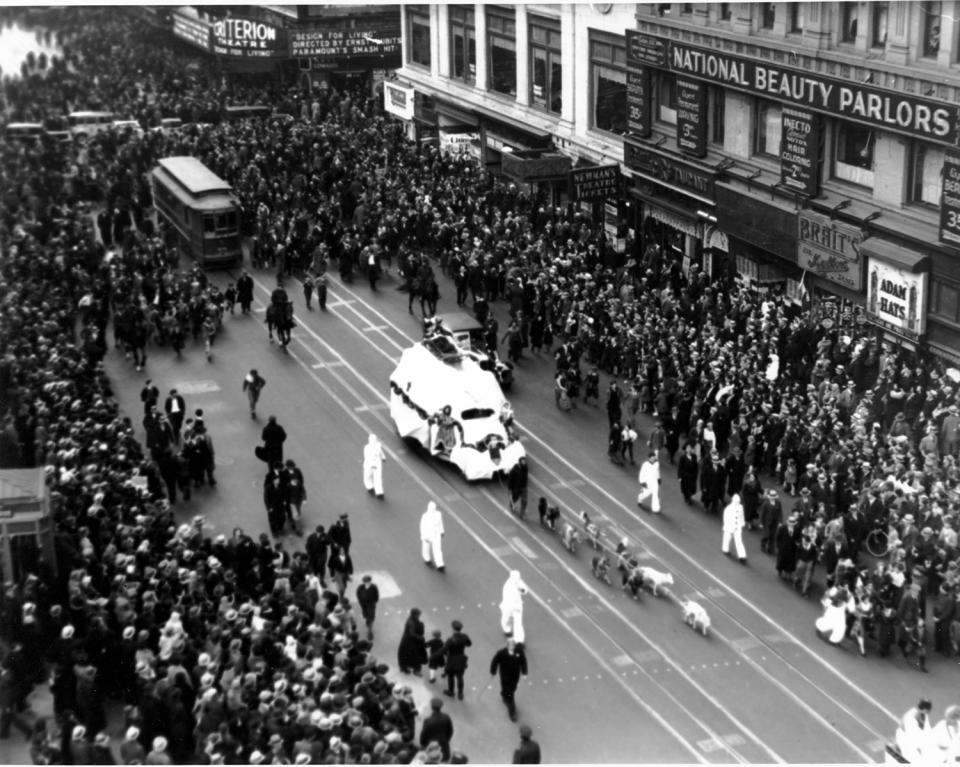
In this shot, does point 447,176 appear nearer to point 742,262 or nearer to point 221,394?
point 742,262

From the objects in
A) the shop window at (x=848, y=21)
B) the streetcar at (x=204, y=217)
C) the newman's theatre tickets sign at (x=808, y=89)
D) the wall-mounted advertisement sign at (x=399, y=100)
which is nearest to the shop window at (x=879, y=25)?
the shop window at (x=848, y=21)

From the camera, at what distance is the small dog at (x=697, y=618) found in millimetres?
29156

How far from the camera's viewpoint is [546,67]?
58.0m

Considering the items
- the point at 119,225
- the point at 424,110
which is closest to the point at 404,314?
the point at 119,225

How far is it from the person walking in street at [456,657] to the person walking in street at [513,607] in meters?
1.61

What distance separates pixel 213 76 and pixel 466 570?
5373 cm

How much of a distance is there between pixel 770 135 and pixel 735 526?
16885mm

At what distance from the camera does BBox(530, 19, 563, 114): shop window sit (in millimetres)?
56938

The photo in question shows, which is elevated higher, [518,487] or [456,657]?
[518,487]

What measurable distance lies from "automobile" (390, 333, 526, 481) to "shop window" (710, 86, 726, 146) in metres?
14.0

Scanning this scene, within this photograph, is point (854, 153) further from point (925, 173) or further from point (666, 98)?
point (666, 98)

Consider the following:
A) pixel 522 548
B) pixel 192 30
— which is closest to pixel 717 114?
pixel 522 548

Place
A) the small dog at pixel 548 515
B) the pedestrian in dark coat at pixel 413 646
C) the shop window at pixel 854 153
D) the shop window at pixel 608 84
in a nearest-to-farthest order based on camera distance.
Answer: the pedestrian in dark coat at pixel 413 646 < the small dog at pixel 548 515 < the shop window at pixel 854 153 < the shop window at pixel 608 84

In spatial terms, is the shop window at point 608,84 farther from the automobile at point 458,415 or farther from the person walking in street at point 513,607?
the person walking in street at point 513,607
